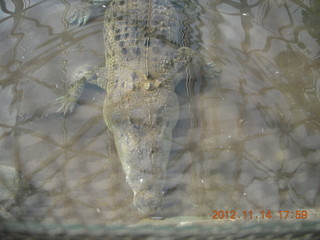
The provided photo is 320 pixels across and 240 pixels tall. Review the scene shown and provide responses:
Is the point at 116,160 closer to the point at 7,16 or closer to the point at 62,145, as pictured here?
the point at 62,145

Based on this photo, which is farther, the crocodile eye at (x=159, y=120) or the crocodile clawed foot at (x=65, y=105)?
the crocodile clawed foot at (x=65, y=105)

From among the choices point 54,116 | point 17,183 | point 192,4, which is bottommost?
point 17,183

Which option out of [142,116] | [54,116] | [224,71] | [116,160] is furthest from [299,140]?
[54,116]
